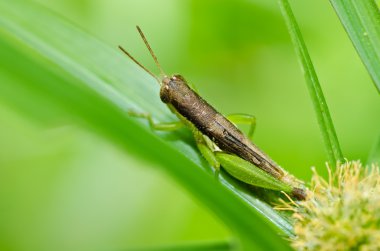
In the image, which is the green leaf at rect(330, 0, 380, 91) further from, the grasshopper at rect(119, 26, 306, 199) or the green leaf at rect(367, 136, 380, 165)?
the grasshopper at rect(119, 26, 306, 199)

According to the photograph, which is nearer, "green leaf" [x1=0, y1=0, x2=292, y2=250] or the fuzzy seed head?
"green leaf" [x1=0, y1=0, x2=292, y2=250]

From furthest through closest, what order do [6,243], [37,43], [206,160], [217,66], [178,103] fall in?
[217,66] → [6,243] → [178,103] → [206,160] → [37,43]

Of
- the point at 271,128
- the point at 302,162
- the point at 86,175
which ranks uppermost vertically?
the point at 271,128

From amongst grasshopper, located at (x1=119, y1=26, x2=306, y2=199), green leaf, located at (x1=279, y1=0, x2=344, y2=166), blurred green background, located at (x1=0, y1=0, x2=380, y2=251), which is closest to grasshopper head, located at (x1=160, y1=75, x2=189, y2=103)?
grasshopper, located at (x1=119, y1=26, x2=306, y2=199)

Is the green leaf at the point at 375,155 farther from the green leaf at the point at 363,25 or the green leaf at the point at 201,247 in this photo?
the green leaf at the point at 201,247

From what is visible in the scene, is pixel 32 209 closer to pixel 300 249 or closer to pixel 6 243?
pixel 6 243

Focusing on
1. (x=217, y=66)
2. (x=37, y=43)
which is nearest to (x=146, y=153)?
(x=37, y=43)
